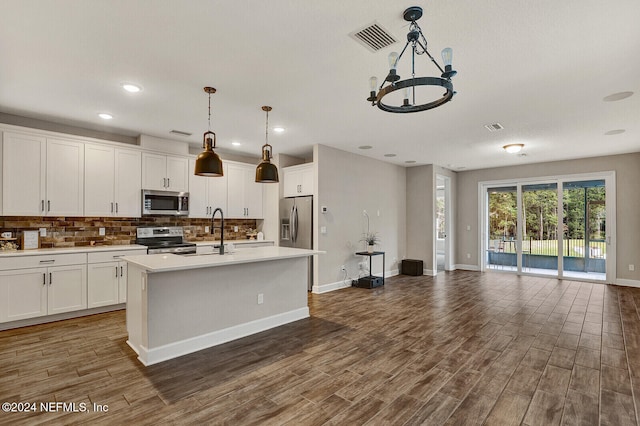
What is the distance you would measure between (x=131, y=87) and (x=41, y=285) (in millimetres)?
2807

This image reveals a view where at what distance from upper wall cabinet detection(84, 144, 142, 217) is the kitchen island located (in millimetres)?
1920

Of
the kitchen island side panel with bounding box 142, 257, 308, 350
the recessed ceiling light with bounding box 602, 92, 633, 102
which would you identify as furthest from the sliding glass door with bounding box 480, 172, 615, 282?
the kitchen island side panel with bounding box 142, 257, 308, 350

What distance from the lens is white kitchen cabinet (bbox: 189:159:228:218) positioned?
5.73 metres

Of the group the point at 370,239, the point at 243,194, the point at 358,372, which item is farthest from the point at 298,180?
the point at 358,372

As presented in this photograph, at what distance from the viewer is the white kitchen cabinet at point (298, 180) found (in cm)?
607

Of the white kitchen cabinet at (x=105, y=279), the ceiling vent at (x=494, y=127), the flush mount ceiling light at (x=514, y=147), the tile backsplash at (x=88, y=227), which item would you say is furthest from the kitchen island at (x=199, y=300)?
the flush mount ceiling light at (x=514, y=147)

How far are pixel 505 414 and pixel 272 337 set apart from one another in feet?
7.57

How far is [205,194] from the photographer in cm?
590

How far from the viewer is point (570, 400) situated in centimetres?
238

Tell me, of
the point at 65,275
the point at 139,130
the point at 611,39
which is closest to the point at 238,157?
the point at 139,130

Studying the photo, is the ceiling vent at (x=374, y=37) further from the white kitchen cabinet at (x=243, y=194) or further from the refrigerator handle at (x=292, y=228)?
the white kitchen cabinet at (x=243, y=194)

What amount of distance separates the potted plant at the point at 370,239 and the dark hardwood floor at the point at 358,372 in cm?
216

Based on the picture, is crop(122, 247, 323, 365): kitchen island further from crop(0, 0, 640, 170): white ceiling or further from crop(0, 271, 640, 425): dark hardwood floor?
crop(0, 0, 640, 170): white ceiling

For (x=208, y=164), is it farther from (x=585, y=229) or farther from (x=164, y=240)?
(x=585, y=229)
